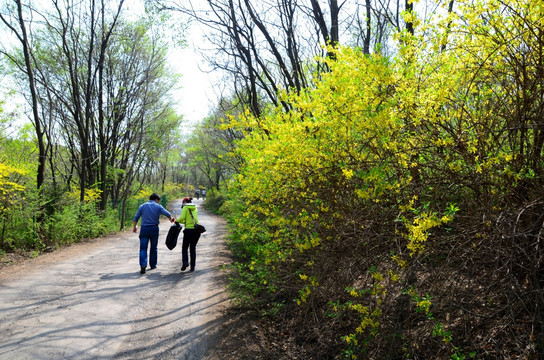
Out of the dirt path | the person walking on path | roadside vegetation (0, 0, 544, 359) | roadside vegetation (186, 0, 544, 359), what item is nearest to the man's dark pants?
the dirt path

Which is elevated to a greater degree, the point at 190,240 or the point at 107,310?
the point at 190,240

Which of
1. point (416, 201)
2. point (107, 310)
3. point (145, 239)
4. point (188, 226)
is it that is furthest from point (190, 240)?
point (416, 201)

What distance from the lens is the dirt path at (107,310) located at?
157 inches

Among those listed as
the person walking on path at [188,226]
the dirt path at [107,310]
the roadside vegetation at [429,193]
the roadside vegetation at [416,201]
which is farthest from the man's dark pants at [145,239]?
the roadside vegetation at [429,193]

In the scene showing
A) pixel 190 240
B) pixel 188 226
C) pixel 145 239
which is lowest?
pixel 190 240

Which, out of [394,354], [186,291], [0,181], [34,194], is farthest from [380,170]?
[34,194]


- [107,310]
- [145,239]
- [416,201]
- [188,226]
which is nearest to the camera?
[416,201]

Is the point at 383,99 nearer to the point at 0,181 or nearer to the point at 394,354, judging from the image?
the point at 394,354

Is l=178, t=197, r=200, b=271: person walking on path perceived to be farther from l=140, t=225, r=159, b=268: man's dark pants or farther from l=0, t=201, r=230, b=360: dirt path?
l=140, t=225, r=159, b=268: man's dark pants

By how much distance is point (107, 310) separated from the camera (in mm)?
5160

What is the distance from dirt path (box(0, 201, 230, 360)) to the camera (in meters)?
3.99

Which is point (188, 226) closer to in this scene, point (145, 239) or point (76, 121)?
point (145, 239)

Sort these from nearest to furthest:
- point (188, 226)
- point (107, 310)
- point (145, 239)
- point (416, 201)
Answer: point (416, 201) < point (107, 310) < point (145, 239) < point (188, 226)

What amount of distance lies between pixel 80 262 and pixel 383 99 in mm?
8361
